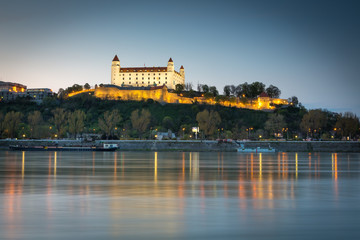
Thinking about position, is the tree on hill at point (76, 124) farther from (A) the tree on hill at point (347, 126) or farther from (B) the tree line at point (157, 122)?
(A) the tree on hill at point (347, 126)

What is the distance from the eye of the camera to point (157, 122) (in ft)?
354

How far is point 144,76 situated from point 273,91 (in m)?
45.1

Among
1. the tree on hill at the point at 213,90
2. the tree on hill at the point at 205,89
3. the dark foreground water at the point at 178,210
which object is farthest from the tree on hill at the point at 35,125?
the dark foreground water at the point at 178,210

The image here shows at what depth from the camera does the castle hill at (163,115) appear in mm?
94000

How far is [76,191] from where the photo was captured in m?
17.7

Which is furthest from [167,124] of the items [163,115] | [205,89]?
[205,89]

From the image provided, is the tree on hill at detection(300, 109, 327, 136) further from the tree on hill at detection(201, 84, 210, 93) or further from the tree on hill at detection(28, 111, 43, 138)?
the tree on hill at detection(28, 111, 43, 138)

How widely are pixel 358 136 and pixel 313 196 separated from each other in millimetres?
96235

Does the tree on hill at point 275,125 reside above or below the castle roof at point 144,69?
below

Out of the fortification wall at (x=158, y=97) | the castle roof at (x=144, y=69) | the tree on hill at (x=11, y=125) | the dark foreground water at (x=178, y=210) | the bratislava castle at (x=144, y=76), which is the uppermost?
the castle roof at (x=144, y=69)

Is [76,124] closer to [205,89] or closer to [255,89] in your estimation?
[205,89]

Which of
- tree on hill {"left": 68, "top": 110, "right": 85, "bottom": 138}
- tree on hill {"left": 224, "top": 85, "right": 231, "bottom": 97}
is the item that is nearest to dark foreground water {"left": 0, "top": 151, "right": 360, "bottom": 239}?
tree on hill {"left": 68, "top": 110, "right": 85, "bottom": 138}

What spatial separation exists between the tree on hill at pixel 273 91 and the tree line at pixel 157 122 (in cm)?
1815

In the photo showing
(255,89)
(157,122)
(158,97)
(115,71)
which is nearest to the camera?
(157,122)
